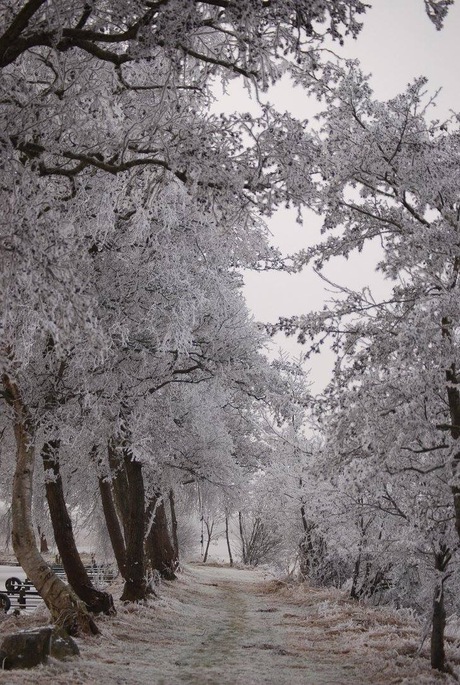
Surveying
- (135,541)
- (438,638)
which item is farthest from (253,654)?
(135,541)

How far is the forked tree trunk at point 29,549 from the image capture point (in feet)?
29.2

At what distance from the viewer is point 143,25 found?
16.2ft

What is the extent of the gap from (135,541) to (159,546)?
272 inches

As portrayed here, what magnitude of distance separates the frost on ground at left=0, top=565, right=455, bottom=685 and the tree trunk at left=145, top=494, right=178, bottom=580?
2.66 metres

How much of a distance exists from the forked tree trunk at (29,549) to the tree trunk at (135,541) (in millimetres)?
3243

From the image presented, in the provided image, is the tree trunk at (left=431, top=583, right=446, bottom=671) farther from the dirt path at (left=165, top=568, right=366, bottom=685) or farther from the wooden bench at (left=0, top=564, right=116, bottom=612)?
the wooden bench at (left=0, top=564, right=116, bottom=612)

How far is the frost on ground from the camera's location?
705cm

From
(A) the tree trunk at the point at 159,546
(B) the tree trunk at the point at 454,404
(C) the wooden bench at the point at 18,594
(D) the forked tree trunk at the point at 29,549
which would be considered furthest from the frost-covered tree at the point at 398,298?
(A) the tree trunk at the point at 159,546

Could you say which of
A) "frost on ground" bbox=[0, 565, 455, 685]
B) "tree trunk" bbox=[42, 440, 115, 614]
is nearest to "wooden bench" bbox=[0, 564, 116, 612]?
"tree trunk" bbox=[42, 440, 115, 614]

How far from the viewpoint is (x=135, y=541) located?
12656mm

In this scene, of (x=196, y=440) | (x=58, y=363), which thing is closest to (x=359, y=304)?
(x=58, y=363)

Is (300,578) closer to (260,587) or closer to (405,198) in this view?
(260,587)

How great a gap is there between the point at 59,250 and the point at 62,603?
5.98 m

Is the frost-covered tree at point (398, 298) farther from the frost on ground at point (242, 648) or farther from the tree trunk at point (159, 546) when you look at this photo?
the tree trunk at point (159, 546)
